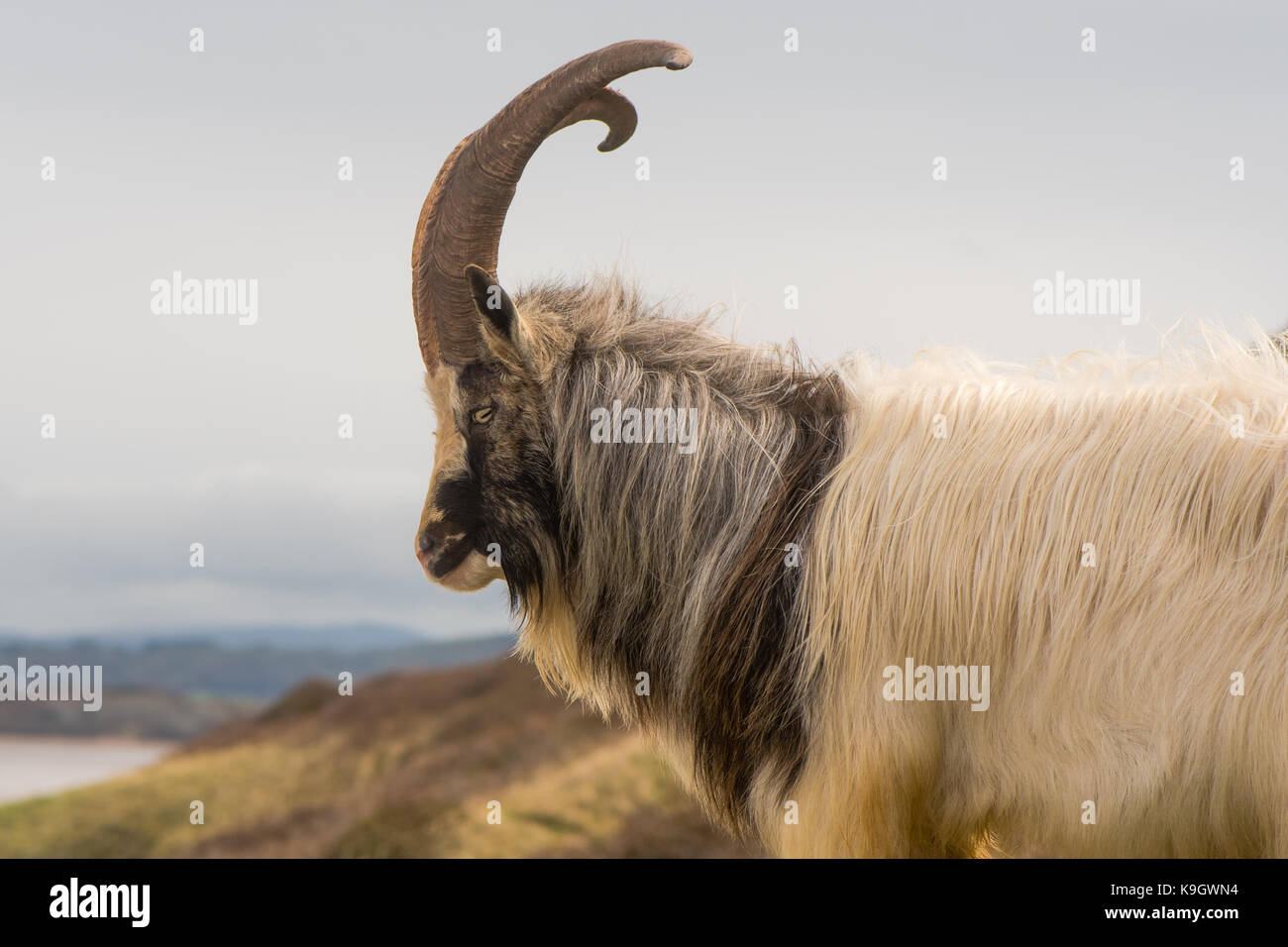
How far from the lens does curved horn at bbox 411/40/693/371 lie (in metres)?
3.70

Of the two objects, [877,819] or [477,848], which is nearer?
[877,819]

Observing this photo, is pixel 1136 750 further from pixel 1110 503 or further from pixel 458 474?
pixel 458 474

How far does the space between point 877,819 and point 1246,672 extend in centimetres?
111

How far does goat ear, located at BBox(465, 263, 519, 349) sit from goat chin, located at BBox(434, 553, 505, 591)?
759 millimetres

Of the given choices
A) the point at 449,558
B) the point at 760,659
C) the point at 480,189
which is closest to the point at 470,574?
the point at 449,558

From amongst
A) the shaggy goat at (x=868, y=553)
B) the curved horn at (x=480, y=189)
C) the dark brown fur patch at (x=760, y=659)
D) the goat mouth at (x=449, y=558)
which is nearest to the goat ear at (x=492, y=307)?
the shaggy goat at (x=868, y=553)

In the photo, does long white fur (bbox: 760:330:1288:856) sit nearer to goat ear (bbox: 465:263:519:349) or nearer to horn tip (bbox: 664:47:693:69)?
goat ear (bbox: 465:263:519:349)

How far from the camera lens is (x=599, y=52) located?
3703 mm

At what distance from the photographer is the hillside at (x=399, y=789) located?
8484mm

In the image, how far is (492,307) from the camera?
12.1 feet

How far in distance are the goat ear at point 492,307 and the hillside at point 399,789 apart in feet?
14.7

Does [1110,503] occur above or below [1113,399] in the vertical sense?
below

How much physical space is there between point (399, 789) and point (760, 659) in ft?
22.2

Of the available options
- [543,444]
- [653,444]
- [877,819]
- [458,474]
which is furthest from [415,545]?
[877,819]
